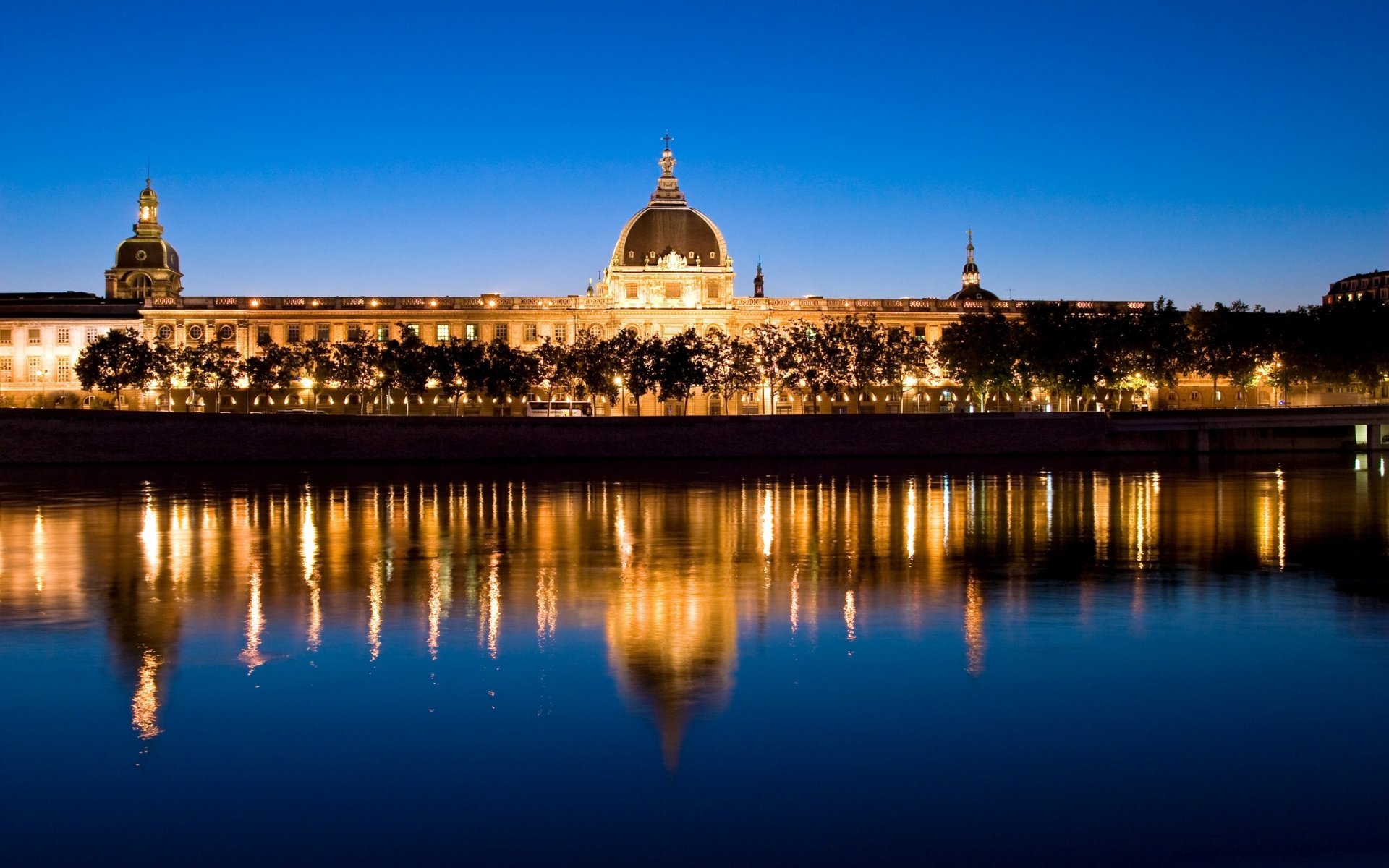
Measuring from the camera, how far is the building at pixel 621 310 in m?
139

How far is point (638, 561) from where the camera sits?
114ft

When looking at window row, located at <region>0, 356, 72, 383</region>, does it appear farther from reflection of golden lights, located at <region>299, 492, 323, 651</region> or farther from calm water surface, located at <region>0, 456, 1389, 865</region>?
calm water surface, located at <region>0, 456, 1389, 865</region>

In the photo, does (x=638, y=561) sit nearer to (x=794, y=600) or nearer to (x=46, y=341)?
(x=794, y=600)

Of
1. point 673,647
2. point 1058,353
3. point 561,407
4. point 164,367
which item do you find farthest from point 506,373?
point 673,647

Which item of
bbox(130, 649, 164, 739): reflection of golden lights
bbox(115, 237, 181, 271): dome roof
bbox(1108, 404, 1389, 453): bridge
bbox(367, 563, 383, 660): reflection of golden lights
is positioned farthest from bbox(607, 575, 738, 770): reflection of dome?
bbox(115, 237, 181, 271): dome roof

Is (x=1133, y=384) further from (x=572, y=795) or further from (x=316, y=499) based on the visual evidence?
(x=572, y=795)

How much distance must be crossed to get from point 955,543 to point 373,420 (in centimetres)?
5388

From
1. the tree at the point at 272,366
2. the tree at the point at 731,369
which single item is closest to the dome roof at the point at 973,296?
the tree at the point at 731,369

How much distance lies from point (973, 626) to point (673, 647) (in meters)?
5.31

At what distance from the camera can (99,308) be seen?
14200cm

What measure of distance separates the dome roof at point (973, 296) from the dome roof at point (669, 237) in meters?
24.7

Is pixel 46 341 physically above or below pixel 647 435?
above

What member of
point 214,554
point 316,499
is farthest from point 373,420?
point 214,554

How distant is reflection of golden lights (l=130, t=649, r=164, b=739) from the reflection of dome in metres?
5.91
